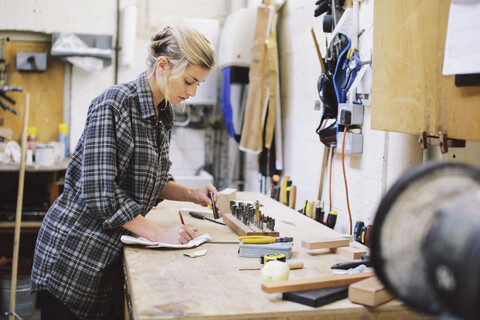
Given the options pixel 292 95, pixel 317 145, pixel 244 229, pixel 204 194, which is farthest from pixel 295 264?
pixel 292 95

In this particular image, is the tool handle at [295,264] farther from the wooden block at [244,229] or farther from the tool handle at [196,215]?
the tool handle at [196,215]

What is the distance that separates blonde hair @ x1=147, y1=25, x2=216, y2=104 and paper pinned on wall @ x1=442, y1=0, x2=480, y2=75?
81 cm

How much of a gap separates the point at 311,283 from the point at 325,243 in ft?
1.46

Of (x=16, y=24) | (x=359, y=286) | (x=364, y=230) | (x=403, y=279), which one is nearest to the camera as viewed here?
(x=403, y=279)

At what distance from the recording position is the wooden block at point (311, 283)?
3.87 ft

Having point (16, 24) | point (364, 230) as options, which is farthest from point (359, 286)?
point (16, 24)

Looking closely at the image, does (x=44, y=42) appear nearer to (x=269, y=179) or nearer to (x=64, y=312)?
(x=269, y=179)

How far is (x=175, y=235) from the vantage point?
1.67 meters

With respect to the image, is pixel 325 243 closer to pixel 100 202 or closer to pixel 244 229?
pixel 244 229

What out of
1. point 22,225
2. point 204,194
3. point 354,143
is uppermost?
point 354,143

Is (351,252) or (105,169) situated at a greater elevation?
(105,169)

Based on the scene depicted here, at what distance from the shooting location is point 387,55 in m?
1.54

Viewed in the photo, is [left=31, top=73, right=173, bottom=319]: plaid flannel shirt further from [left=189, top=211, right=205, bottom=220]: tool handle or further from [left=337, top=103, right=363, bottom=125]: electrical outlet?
[left=337, top=103, right=363, bottom=125]: electrical outlet

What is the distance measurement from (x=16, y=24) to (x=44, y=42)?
0.25 meters
